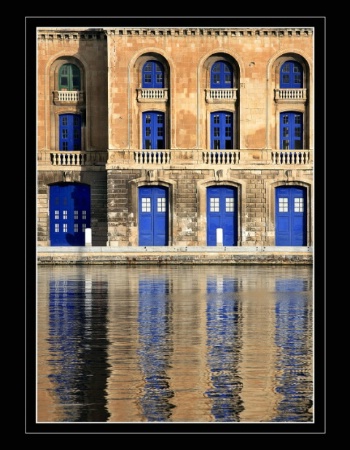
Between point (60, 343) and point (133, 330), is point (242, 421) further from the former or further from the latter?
point (133, 330)

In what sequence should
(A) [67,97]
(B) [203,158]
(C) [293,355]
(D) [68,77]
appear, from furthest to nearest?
(D) [68,77]
(A) [67,97]
(B) [203,158]
(C) [293,355]

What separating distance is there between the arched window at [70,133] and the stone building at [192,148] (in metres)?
0.61

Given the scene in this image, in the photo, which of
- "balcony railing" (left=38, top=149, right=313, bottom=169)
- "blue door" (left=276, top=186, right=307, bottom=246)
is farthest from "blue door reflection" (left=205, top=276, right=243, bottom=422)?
"blue door" (left=276, top=186, right=307, bottom=246)

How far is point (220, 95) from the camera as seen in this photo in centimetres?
5209

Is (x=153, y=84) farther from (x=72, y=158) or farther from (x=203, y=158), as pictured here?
→ (x=72, y=158)

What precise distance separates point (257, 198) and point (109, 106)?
23.9 feet

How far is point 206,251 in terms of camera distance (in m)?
46.1

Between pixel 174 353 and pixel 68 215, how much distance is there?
3396cm

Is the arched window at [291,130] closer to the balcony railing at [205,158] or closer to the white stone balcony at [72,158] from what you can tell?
the balcony railing at [205,158]

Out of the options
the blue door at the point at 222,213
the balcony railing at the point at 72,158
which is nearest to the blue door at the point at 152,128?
the balcony railing at the point at 72,158

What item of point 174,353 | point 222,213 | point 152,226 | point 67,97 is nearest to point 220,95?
point 222,213

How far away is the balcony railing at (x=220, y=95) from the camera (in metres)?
52.0

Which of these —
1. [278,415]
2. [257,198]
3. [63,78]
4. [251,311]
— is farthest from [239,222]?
[278,415]

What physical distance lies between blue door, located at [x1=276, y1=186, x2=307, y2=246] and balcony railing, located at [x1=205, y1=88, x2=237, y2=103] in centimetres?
433
